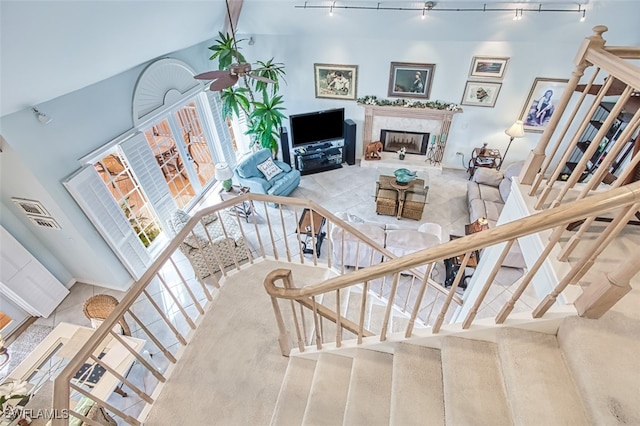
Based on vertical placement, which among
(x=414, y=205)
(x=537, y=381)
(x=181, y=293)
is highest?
(x=537, y=381)

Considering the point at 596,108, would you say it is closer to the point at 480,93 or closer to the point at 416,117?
the point at 480,93

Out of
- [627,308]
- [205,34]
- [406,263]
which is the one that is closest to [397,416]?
[406,263]

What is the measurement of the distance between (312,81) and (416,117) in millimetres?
2326

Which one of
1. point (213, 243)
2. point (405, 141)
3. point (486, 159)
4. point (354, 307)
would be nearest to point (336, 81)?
point (405, 141)

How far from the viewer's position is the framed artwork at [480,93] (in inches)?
218

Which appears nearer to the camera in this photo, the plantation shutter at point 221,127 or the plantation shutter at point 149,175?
the plantation shutter at point 149,175

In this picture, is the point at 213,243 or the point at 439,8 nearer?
the point at 213,243

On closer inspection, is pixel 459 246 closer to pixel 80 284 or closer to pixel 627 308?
pixel 627 308

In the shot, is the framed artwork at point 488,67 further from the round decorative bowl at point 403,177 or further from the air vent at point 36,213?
the air vent at point 36,213

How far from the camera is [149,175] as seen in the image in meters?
4.43

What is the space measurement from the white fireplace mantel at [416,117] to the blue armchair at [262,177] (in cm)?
205

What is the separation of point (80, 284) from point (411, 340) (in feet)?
16.3

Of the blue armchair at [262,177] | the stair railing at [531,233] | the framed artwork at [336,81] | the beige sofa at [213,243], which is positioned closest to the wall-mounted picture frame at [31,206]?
the beige sofa at [213,243]

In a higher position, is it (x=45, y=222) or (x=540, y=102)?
(x=540, y=102)
